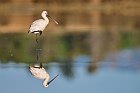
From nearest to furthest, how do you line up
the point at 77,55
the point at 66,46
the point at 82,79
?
the point at 82,79, the point at 77,55, the point at 66,46

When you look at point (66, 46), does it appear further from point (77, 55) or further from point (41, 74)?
point (41, 74)

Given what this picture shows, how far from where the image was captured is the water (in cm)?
750

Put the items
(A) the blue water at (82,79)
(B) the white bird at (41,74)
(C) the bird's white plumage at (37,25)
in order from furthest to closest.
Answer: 1. (C) the bird's white plumage at (37,25)
2. (B) the white bird at (41,74)
3. (A) the blue water at (82,79)

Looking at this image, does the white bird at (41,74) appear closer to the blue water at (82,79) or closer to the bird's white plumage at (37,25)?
the blue water at (82,79)

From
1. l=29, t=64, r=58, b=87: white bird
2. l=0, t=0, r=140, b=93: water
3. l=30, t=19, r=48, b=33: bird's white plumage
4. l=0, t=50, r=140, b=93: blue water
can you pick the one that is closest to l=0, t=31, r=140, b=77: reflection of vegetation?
l=0, t=0, r=140, b=93: water

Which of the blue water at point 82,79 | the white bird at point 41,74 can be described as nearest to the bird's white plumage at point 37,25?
the blue water at point 82,79

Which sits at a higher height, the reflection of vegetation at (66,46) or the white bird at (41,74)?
the white bird at (41,74)

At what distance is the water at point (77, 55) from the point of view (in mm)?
A: 7496

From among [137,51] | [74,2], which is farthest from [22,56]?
[74,2]

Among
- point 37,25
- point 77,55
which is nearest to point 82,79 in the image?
point 77,55

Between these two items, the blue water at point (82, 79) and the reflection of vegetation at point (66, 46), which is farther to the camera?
the reflection of vegetation at point (66, 46)

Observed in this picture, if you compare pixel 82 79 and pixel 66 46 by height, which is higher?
pixel 82 79

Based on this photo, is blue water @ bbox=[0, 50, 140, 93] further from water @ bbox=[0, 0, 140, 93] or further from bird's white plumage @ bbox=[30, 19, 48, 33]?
bird's white plumage @ bbox=[30, 19, 48, 33]

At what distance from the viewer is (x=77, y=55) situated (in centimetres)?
1005
